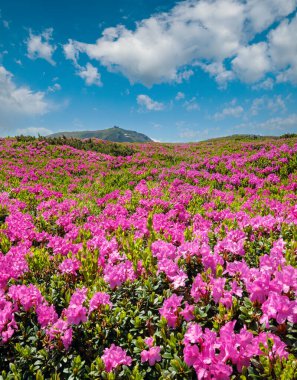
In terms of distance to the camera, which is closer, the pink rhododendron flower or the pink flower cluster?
the pink flower cluster

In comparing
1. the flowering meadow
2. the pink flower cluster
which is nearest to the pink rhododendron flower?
the flowering meadow


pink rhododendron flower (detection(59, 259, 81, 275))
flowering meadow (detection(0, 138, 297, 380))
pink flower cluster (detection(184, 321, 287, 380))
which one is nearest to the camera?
pink flower cluster (detection(184, 321, 287, 380))

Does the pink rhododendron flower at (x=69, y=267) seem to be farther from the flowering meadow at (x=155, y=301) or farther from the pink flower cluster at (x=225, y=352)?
the pink flower cluster at (x=225, y=352)

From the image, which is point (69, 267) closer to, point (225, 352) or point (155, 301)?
point (155, 301)

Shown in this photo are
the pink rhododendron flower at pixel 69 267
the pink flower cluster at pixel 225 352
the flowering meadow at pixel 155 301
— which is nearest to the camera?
the pink flower cluster at pixel 225 352

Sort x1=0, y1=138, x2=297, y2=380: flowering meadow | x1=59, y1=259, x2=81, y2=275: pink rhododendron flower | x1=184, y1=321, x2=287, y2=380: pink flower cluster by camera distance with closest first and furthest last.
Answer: x1=184, y1=321, x2=287, y2=380: pink flower cluster < x1=0, y1=138, x2=297, y2=380: flowering meadow < x1=59, y1=259, x2=81, y2=275: pink rhododendron flower

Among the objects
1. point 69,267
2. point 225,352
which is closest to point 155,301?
point 225,352

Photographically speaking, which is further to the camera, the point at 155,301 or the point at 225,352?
the point at 155,301

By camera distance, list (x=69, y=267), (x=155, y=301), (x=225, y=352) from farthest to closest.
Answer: (x=69, y=267) < (x=155, y=301) < (x=225, y=352)

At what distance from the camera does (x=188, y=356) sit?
10.4 ft

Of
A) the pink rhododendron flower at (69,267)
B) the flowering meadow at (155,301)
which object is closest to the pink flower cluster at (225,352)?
the flowering meadow at (155,301)

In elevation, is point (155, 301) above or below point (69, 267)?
below

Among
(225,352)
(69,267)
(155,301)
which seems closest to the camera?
(225,352)

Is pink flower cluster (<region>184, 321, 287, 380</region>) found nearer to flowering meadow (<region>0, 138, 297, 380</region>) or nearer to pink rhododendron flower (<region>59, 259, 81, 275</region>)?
flowering meadow (<region>0, 138, 297, 380</region>)
